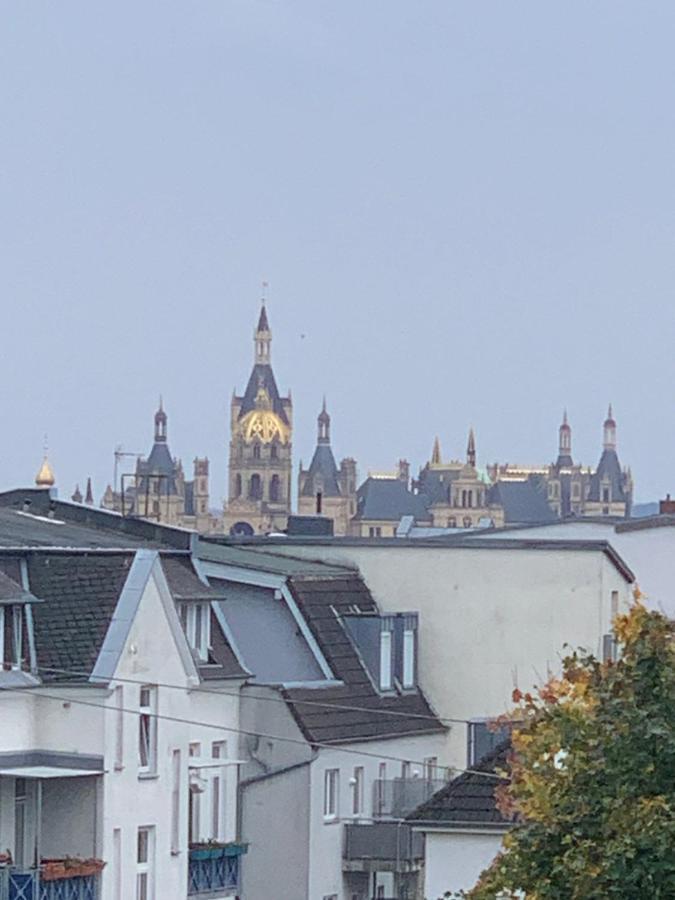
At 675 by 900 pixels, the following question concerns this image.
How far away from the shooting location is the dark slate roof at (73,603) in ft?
140

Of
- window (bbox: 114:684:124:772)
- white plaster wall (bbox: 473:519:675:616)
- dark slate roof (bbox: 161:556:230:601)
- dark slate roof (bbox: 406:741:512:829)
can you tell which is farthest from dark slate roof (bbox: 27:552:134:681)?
white plaster wall (bbox: 473:519:675:616)

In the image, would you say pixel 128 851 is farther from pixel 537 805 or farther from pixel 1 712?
pixel 537 805

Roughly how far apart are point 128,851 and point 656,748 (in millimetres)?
18215

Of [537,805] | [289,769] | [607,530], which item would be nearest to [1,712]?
[289,769]

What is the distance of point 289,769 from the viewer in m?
47.5

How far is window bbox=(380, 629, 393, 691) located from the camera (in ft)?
168

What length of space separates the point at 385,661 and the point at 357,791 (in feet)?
10.1

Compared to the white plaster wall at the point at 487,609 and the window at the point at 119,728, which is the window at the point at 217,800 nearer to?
the window at the point at 119,728

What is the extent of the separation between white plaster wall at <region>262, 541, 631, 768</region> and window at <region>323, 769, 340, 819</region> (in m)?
3.63

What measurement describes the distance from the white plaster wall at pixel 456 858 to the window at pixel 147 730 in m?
9.28

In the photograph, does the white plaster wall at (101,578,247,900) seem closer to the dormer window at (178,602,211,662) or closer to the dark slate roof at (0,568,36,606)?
the dormer window at (178,602,211,662)

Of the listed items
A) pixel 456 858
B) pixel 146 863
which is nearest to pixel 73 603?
pixel 146 863

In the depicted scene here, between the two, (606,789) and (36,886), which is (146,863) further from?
(606,789)

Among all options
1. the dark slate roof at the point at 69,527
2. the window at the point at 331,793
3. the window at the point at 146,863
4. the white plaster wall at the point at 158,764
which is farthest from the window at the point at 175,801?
the window at the point at 331,793
